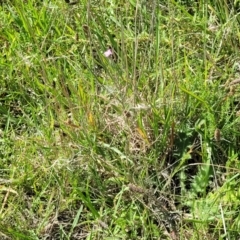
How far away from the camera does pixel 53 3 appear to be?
2336 millimetres

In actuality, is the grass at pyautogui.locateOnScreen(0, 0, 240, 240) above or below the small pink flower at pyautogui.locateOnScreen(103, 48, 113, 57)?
below

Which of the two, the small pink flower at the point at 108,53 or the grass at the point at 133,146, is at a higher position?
the small pink flower at the point at 108,53

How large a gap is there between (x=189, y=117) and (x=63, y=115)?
0.40 meters

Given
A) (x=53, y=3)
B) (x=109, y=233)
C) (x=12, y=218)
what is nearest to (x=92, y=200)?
(x=109, y=233)

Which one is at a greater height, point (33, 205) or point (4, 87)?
point (4, 87)

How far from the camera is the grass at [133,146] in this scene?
1.79 m

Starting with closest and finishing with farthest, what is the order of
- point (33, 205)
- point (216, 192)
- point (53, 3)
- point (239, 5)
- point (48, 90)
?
point (216, 192) → point (33, 205) → point (48, 90) → point (239, 5) → point (53, 3)

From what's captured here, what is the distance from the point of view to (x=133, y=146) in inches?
74.6

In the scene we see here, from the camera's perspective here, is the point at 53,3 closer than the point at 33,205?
No

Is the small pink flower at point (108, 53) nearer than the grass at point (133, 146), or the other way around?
the grass at point (133, 146)

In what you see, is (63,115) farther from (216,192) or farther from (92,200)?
(216,192)

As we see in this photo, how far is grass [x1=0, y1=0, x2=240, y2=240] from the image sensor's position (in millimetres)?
1788

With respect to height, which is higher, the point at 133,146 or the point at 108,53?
the point at 108,53

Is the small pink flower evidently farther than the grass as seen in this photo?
Yes
